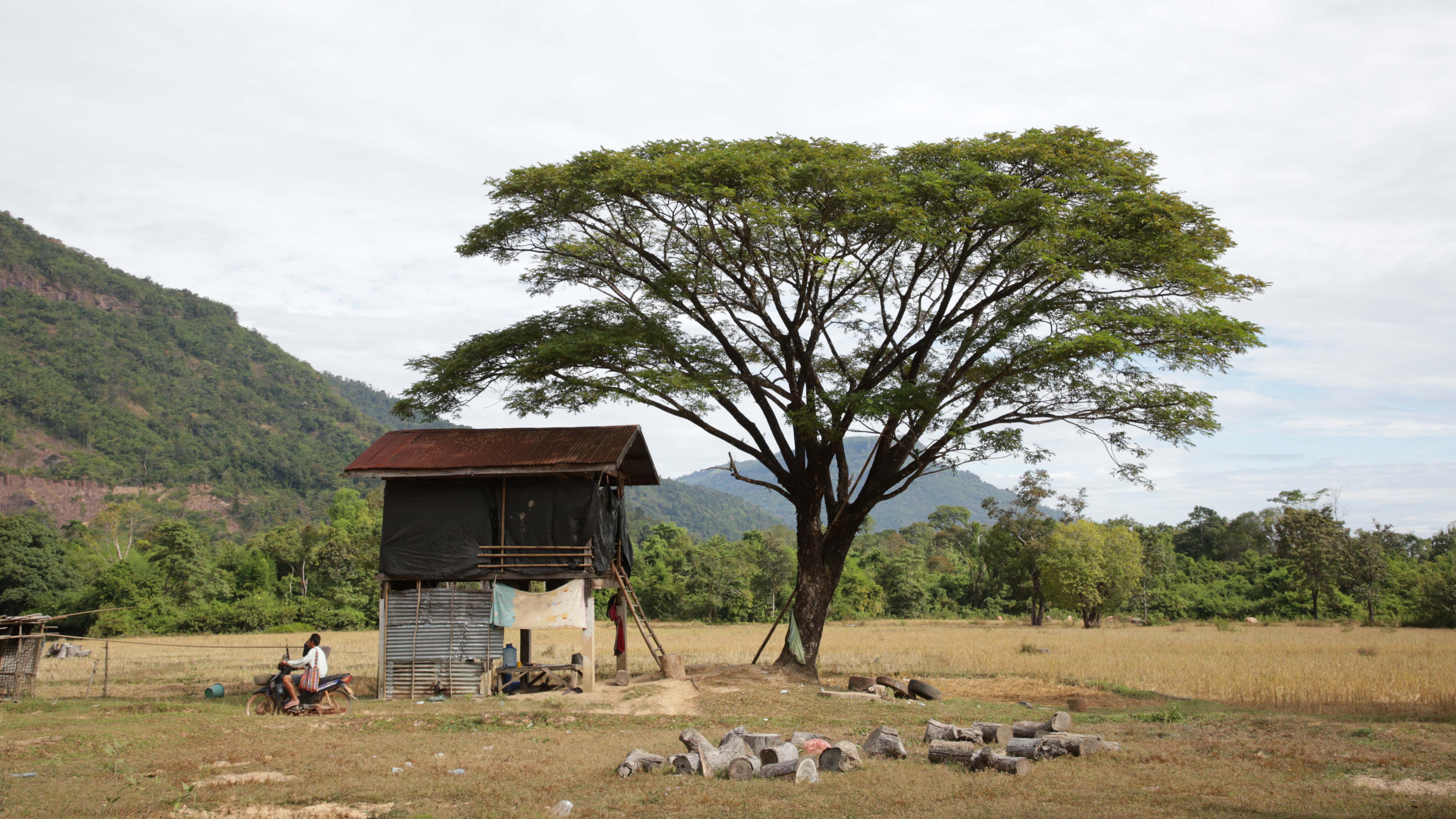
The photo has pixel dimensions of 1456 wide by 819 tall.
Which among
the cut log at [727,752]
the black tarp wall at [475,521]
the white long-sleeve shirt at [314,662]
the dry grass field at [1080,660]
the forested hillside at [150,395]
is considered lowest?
→ the dry grass field at [1080,660]

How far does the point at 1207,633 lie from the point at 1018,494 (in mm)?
16300

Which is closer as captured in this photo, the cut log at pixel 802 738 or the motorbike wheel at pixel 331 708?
the cut log at pixel 802 738

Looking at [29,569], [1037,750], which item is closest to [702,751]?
[1037,750]

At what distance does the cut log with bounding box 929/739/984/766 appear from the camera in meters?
10.2

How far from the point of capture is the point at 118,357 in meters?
121

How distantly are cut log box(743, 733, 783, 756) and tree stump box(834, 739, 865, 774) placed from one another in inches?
27.3

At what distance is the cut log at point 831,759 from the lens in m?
10.1

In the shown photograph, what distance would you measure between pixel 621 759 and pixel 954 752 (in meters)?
4.03

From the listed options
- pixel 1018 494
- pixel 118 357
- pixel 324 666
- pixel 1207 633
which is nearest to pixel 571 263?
pixel 324 666

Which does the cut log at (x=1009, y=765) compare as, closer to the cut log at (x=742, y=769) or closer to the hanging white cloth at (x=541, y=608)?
the cut log at (x=742, y=769)

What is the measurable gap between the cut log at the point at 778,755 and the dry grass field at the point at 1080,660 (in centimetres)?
1148

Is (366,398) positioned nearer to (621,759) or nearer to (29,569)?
(29,569)

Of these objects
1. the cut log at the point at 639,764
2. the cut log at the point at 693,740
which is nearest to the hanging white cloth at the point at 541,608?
the cut log at the point at 693,740

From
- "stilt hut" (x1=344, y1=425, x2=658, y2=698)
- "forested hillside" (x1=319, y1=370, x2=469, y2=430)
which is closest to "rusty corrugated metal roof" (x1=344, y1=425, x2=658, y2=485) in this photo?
"stilt hut" (x1=344, y1=425, x2=658, y2=698)
